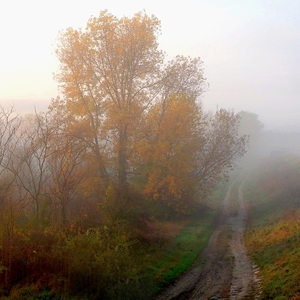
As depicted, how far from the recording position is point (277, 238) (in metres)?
23.5

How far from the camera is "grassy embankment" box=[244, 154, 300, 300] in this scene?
49.7 feet

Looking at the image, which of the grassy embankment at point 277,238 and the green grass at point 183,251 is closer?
the grassy embankment at point 277,238

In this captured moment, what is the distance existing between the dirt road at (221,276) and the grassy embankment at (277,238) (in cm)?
66

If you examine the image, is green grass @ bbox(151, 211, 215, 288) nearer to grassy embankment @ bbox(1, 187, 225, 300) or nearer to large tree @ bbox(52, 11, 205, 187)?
grassy embankment @ bbox(1, 187, 225, 300)

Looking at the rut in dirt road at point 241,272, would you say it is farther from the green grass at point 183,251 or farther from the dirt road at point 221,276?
the green grass at point 183,251

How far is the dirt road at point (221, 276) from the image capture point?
51.4ft

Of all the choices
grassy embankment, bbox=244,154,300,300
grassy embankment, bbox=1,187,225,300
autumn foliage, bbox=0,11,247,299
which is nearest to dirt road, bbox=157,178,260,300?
grassy embankment, bbox=244,154,300,300

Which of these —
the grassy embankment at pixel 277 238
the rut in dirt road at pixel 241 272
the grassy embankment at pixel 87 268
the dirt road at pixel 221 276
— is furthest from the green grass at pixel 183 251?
the grassy embankment at pixel 277 238

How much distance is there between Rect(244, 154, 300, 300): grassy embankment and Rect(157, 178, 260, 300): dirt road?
2.17 ft

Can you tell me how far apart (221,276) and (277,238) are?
7.02m

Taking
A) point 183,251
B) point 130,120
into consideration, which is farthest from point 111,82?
point 183,251

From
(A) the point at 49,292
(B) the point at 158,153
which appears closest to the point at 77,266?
(A) the point at 49,292

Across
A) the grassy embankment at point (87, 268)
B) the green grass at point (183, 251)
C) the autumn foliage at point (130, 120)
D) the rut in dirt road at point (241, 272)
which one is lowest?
the rut in dirt road at point (241, 272)

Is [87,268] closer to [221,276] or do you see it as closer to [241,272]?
[221,276]
